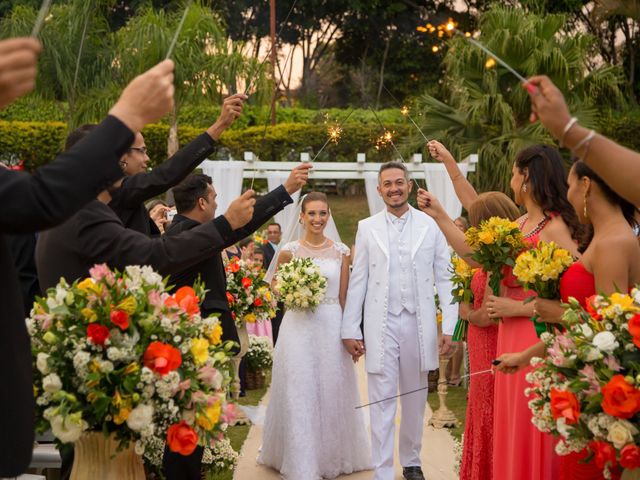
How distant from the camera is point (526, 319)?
5352 mm

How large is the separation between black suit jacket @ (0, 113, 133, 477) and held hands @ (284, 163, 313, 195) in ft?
8.74

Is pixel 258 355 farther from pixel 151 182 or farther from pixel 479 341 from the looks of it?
pixel 151 182

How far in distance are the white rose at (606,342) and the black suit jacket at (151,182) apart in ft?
8.86

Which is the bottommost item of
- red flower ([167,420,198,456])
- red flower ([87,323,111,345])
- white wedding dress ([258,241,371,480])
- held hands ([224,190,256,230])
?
white wedding dress ([258,241,371,480])

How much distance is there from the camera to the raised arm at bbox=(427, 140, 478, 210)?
6.18 m

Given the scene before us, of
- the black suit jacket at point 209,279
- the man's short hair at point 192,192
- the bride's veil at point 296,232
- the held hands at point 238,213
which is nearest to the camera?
the held hands at point 238,213

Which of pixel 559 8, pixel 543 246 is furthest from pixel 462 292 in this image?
pixel 559 8

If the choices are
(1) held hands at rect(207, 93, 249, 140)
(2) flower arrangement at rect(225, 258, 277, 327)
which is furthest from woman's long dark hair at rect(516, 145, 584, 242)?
(2) flower arrangement at rect(225, 258, 277, 327)

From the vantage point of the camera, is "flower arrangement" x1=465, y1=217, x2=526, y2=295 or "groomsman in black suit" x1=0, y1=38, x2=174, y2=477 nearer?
"groomsman in black suit" x1=0, y1=38, x2=174, y2=477

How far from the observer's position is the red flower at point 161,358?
332 cm

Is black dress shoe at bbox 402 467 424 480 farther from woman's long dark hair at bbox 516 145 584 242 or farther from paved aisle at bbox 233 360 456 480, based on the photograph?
woman's long dark hair at bbox 516 145 584 242

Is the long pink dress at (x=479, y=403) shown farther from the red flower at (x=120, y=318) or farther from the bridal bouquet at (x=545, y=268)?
the red flower at (x=120, y=318)

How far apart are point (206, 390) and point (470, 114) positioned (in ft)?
48.1

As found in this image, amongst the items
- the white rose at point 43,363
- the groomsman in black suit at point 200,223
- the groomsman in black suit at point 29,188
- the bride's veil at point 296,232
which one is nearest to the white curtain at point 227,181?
the bride's veil at point 296,232
